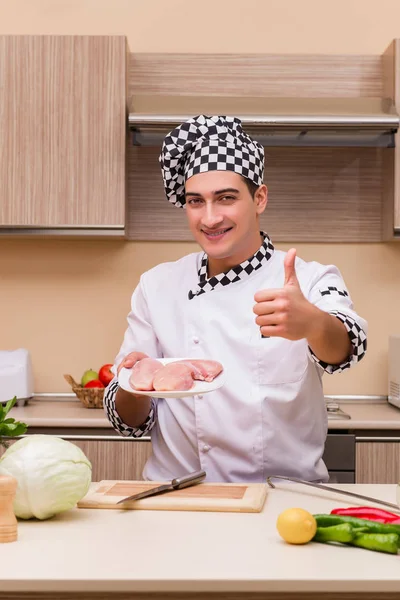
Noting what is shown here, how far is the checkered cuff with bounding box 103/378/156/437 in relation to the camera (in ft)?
5.51

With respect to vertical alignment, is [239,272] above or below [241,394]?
above

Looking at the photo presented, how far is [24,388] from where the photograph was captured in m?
2.80

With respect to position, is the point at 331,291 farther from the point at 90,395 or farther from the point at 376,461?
the point at 90,395

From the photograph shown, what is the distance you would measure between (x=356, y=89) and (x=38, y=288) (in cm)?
148

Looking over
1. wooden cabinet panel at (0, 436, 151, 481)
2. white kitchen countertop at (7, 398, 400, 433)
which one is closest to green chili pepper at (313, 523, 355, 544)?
white kitchen countertop at (7, 398, 400, 433)

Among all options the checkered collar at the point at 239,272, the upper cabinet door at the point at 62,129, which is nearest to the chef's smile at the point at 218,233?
the checkered collar at the point at 239,272

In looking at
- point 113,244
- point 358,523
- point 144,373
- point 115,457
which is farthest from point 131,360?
point 113,244

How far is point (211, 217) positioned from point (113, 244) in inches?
57.2

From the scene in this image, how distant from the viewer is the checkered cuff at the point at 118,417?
168cm

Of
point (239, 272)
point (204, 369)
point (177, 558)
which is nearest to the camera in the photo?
point (177, 558)

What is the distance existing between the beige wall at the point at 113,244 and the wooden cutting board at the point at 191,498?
167 centimetres

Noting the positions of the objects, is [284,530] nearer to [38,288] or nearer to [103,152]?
[103,152]

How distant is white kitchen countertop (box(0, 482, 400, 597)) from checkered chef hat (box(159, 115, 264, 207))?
0.78 metres

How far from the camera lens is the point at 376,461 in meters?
2.50
